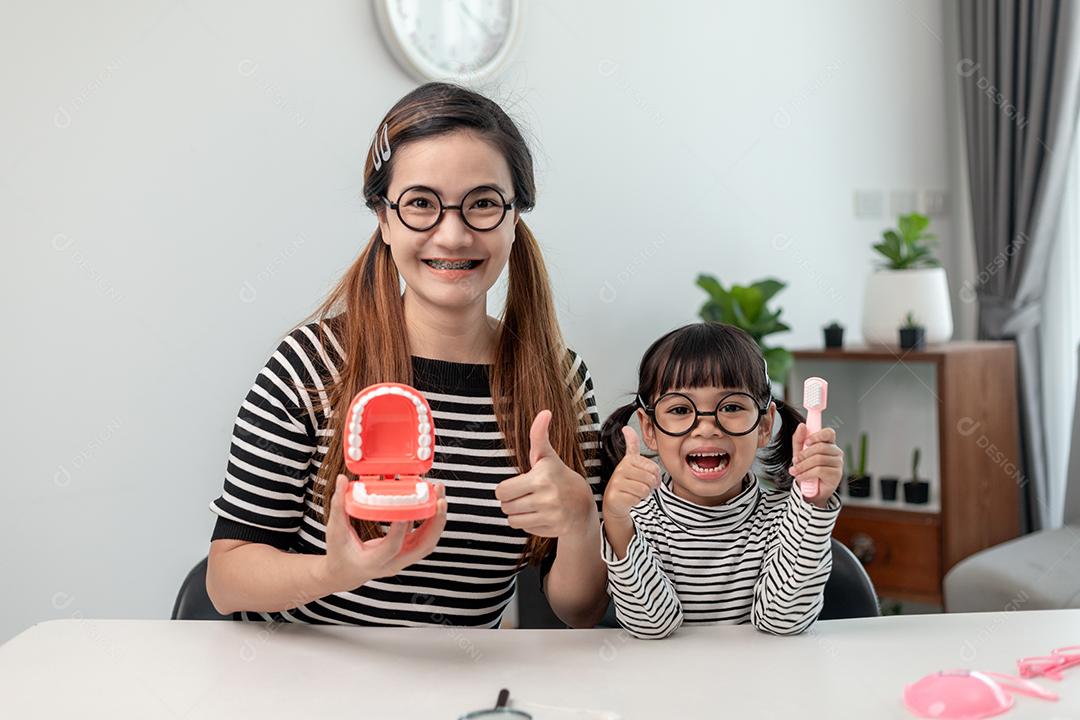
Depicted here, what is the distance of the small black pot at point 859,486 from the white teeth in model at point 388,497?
2613 mm

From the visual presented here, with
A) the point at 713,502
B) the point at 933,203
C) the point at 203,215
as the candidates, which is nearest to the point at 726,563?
the point at 713,502

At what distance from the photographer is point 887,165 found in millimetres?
4230

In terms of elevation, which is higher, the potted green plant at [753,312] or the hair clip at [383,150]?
the hair clip at [383,150]

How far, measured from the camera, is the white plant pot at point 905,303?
11.9 feet

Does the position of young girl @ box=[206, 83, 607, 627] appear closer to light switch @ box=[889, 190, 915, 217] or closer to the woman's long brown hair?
the woman's long brown hair

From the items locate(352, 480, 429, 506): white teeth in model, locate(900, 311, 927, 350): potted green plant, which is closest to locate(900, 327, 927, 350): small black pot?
locate(900, 311, 927, 350): potted green plant

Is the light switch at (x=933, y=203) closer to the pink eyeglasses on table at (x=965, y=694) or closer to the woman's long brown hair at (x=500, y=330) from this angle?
the woman's long brown hair at (x=500, y=330)

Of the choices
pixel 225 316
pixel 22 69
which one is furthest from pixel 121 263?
pixel 22 69

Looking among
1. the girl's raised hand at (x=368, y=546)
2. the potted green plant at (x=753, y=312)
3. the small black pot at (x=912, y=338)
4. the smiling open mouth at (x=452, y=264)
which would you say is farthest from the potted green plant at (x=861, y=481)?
the girl's raised hand at (x=368, y=546)

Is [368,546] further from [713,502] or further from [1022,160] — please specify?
[1022,160]

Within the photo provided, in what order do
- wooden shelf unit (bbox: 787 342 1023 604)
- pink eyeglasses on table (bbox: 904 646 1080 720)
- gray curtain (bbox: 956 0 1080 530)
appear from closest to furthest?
pink eyeglasses on table (bbox: 904 646 1080 720) < wooden shelf unit (bbox: 787 342 1023 604) < gray curtain (bbox: 956 0 1080 530)

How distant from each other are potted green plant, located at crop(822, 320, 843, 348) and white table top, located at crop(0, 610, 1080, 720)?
234cm

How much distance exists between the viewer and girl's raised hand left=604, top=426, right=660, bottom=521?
1.27 m

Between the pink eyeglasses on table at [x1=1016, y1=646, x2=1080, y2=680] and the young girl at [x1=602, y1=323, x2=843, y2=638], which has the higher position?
the young girl at [x1=602, y1=323, x2=843, y2=638]
